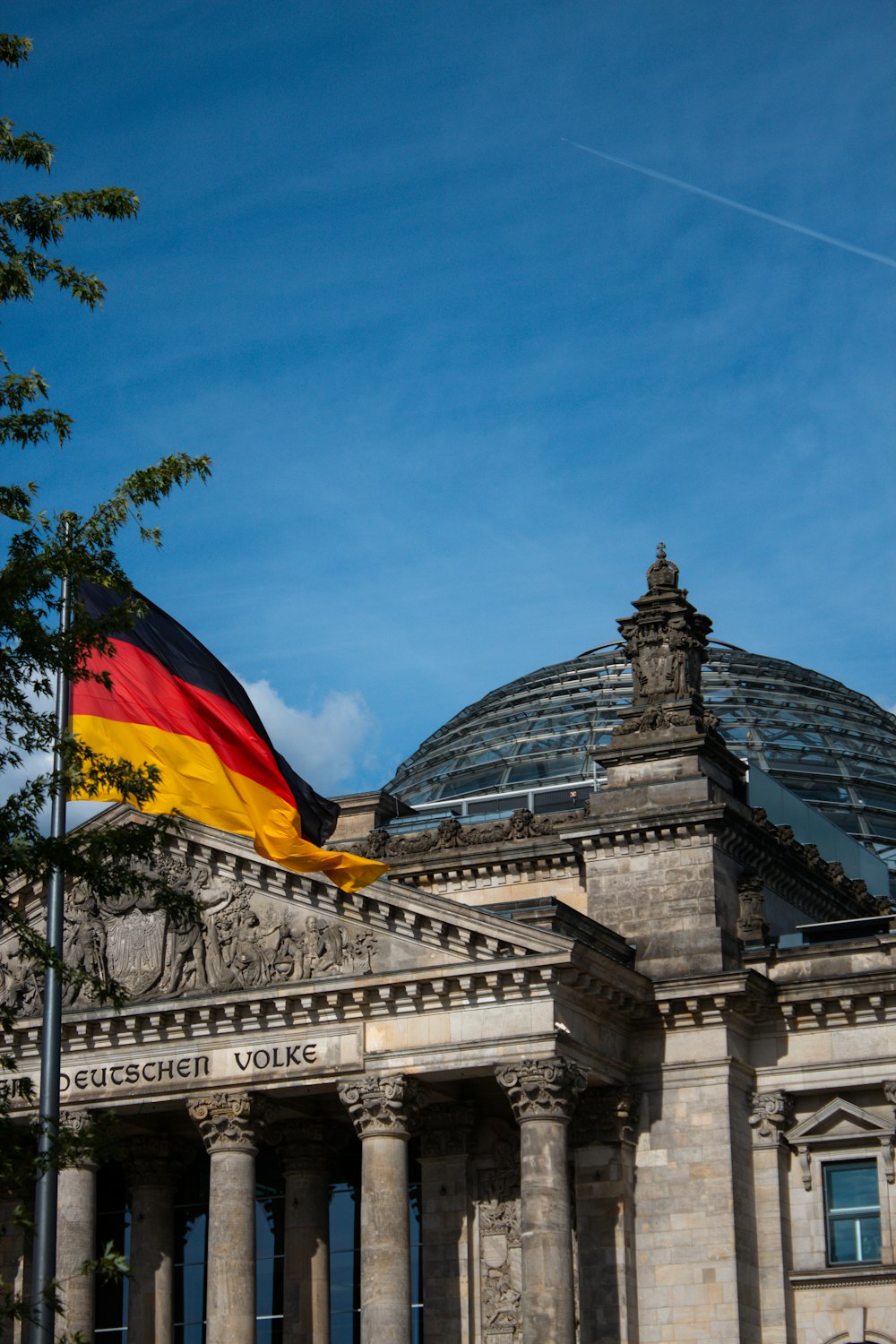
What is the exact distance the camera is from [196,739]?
42.5 m

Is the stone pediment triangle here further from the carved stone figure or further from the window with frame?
the carved stone figure

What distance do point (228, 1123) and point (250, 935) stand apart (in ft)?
13.1

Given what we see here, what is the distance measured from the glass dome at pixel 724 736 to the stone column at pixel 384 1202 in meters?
20.5

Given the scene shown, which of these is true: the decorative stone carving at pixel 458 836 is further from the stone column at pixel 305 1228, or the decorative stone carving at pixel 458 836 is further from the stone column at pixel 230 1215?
the stone column at pixel 230 1215

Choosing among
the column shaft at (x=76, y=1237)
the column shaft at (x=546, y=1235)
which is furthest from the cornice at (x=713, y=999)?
the column shaft at (x=76, y=1237)

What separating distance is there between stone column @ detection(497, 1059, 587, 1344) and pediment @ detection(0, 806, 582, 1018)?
8.27 feet

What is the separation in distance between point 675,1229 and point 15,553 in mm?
23539

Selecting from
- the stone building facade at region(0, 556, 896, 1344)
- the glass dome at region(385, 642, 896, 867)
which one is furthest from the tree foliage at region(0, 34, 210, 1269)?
the glass dome at region(385, 642, 896, 867)

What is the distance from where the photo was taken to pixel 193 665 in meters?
43.2

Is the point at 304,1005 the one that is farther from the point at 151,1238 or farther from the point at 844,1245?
the point at 844,1245

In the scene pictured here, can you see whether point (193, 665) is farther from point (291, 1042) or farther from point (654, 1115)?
point (654, 1115)

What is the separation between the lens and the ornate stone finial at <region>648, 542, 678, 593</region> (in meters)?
51.0

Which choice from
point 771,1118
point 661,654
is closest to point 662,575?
point 661,654

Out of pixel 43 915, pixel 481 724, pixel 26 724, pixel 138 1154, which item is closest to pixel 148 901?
pixel 43 915
